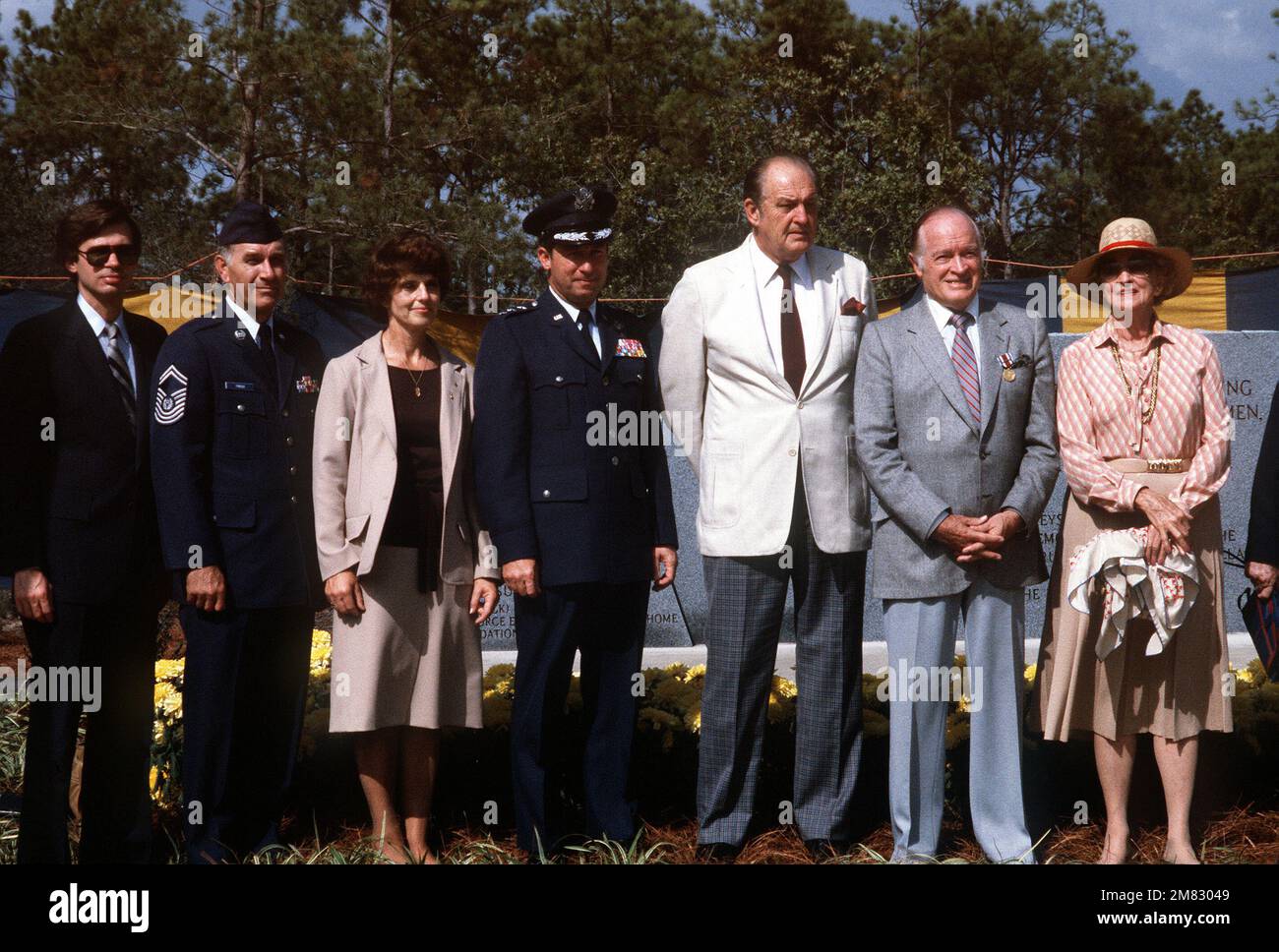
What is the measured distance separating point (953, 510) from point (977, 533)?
114 millimetres

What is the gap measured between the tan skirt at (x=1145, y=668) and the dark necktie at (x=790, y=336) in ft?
3.16

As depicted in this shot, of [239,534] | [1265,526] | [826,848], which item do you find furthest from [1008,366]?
[239,534]

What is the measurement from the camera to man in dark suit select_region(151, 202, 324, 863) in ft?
13.2

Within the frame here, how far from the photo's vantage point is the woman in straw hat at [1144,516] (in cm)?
402

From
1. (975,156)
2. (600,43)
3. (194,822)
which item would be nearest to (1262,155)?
(975,156)

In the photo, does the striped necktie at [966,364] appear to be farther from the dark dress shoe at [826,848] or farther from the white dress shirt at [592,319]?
the dark dress shoe at [826,848]

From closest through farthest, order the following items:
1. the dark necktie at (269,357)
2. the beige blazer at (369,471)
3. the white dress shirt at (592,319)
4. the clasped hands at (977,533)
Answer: the clasped hands at (977,533), the beige blazer at (369,471), the dark necktie at (269,357), the white dress shirt at (592,319)

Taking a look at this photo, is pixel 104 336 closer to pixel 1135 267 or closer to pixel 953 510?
pixel 953 510

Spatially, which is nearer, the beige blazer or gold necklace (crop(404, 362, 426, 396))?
the beige blazer

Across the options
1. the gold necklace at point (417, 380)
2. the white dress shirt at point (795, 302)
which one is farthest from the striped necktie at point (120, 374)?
the white dress shirt at point (795, 302)

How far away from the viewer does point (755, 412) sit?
13.8ft

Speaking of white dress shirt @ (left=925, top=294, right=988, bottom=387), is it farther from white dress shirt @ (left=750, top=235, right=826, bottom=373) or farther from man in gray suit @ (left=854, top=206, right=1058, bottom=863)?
white dress shirt @ (left=750, top=235, right=826, bottom=373)

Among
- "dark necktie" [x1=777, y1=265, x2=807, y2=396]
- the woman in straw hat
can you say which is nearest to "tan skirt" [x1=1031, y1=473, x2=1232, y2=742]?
the woman in straw hat

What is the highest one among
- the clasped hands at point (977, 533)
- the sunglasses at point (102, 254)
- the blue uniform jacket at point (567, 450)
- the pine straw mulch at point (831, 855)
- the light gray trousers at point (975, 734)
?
the sunglasses at point (102, 254)
